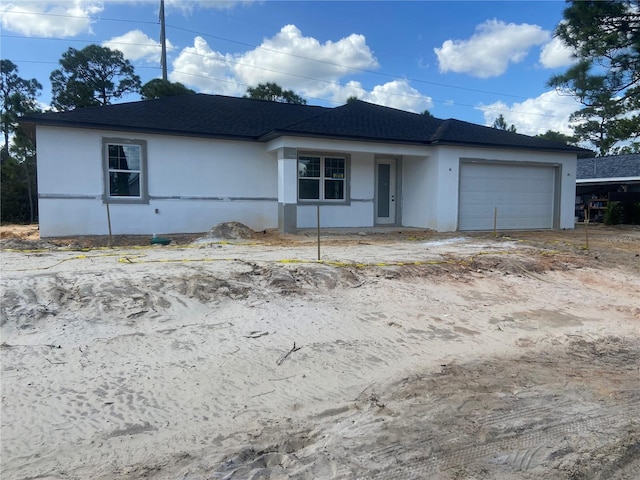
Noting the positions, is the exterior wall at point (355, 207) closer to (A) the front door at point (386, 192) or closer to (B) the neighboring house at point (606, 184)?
(A) the front door at point (386, 192)

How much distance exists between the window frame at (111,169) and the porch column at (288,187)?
14.0 ft

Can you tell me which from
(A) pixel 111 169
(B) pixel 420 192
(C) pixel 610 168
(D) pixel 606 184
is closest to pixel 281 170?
(A) pixel 111 169

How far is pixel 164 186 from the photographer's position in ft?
47.6

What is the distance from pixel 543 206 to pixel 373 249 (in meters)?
10.7

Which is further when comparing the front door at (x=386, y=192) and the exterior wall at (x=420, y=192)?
the front door at (x=386, y=192)

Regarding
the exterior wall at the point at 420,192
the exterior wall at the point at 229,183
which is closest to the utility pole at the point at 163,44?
the exterior wall at the point at 229,183

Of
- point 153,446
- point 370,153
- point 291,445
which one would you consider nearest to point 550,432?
point 291,445

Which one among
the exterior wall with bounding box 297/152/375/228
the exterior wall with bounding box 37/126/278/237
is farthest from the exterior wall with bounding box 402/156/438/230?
the exterior wall with bounding box 37/126/278/237

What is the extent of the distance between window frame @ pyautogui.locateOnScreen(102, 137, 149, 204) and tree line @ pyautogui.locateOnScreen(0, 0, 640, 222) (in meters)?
2.41

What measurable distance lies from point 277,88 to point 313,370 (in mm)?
35661

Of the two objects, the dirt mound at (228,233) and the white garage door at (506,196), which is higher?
the white garage door at (506,196)

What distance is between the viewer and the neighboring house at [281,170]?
44.4 ft

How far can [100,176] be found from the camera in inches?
538

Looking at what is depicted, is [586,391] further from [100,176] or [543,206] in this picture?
[543,206]
